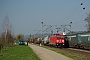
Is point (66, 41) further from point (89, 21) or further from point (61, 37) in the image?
point (89, 21)

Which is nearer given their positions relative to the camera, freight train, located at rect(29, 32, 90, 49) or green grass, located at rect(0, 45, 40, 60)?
green grass, located at rect(0, 45, 40, 60)

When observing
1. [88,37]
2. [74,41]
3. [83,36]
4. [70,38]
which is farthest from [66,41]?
[88,37]

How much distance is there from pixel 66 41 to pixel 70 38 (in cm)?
313

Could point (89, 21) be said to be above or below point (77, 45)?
above

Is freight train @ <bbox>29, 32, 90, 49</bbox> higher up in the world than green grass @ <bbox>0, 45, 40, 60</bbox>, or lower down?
higher up

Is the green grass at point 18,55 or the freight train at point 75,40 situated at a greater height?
the freight train at point 75,40

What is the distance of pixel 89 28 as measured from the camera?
67.3 m

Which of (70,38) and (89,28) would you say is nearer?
(70,38)

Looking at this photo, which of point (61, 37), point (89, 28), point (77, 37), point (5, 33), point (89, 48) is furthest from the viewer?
point (89, 28)

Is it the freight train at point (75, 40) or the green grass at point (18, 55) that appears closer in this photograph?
the green grass at point (18, 55)

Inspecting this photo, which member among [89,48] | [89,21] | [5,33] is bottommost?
[89,48]

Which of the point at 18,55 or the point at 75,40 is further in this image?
the point at 75,40

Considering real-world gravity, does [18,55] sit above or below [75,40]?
below

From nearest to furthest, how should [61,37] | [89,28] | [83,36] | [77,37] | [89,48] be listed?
[89,48]
[83,36]
[77,37]
[61,37]
[89,28]
